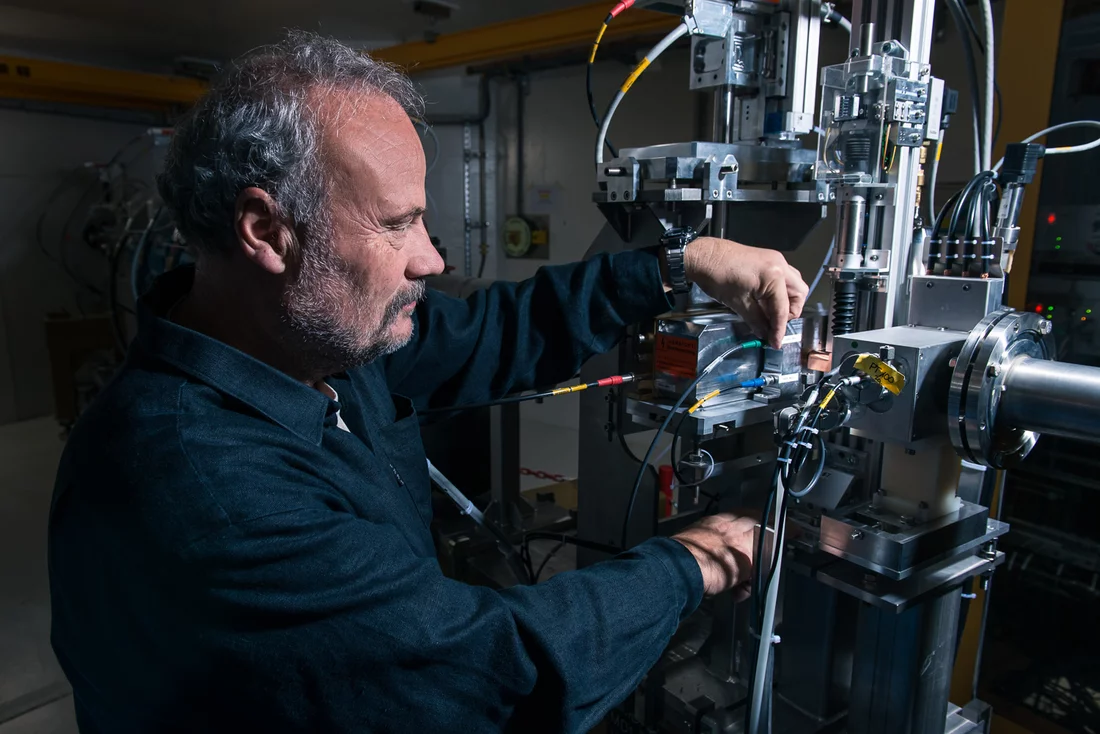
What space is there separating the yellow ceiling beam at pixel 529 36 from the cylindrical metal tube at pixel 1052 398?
2093 mm

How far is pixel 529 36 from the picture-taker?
3.02 metres

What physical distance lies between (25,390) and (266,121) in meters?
4.75

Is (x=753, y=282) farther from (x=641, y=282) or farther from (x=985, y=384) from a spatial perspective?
(x=985, y=384)

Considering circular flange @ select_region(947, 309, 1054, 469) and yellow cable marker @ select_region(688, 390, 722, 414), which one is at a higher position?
circular flange @ select_region(947, 309, 1054, 469)

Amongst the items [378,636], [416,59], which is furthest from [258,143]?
[416,59]

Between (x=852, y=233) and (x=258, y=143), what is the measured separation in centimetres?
74

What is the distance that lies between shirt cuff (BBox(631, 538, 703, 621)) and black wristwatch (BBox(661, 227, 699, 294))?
41 cm

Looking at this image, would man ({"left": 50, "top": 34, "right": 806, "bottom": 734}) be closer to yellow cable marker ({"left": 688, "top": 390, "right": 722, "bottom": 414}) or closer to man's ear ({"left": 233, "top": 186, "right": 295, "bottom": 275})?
man's ear ({"left": 233, "top": 186, "right": 295, "bottom": 275})

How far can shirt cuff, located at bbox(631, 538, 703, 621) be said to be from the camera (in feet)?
2.79

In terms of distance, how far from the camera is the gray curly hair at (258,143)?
0.80 meters

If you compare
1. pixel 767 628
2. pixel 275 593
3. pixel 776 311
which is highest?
pixel 776 311

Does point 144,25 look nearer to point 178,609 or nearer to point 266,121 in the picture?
point 266,121

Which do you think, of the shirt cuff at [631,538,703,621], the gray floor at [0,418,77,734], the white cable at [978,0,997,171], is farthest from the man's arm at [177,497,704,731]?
the gray floor at [0,418,77,734]

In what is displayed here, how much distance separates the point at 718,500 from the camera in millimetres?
1203
